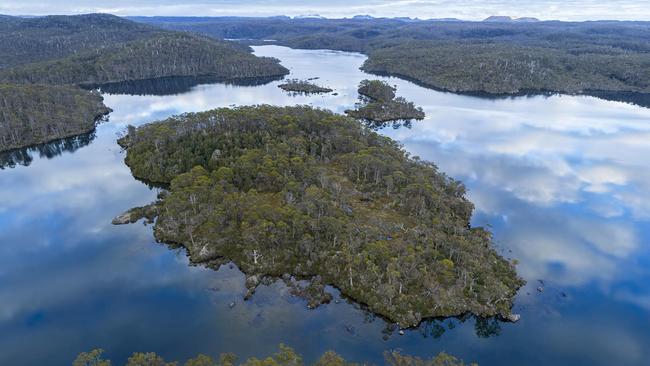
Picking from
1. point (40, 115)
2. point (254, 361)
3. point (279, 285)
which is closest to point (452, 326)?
point (279, 285)

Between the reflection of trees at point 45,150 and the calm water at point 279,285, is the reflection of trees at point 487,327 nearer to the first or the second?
the calm water at point 279,285

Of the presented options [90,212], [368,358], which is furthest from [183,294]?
[90,212]

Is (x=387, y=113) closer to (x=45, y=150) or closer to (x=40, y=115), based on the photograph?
(x=45, y=150)

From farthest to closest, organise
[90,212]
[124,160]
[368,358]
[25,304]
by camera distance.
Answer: [124,160]
[90,212]
[25,304]
[368,358]

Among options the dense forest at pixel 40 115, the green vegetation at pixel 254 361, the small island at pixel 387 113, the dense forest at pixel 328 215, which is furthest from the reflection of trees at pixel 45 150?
the green vegetation at pixel 254 361

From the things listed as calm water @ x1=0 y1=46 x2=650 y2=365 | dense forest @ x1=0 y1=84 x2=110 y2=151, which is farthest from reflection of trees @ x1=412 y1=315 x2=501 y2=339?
dense forest @ x1=0 y1=84 x2=110 y2=151

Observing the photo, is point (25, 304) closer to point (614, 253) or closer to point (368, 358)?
point (368, 358)
